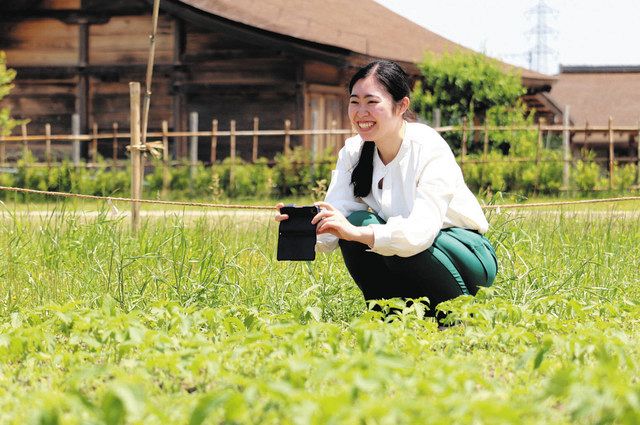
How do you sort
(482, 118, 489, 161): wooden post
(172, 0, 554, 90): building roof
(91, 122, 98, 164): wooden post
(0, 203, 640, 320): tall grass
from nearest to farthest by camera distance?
1. (0, 203, 640, 320): tall grass
2. (482, 118, 489, 161): wooden post
3. (91, 122, 98, 164): wooden post
4. (172, 0, 554, 90): building roof

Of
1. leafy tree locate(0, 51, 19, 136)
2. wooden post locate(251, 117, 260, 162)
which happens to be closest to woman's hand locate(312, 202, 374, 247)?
wooden post locate(251, 117, 260, 162)

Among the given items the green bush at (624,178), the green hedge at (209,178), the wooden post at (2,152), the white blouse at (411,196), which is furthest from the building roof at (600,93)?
the white blouse at (411,196)

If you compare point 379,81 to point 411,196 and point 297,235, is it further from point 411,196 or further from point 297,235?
point 297,235

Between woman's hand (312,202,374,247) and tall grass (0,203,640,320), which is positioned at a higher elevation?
woman's hand (312,202,374,247)

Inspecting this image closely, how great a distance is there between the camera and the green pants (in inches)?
198

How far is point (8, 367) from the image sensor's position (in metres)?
4.18

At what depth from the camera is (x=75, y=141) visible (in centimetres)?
1747

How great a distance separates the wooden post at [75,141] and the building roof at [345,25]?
2.72m

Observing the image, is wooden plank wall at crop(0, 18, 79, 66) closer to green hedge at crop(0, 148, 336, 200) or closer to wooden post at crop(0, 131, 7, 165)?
wooden post at crop(0, 131, 7, 165)

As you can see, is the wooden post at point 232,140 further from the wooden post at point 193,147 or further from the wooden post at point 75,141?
the wooden post at point 75,141

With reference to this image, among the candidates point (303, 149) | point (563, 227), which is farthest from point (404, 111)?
point (303, 149)

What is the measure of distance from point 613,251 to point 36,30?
14.7 m

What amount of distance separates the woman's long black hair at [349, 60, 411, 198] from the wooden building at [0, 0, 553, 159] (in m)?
11.7

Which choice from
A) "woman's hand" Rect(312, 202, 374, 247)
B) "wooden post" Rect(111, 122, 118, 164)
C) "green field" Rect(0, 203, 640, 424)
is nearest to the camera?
"green field" Rect(0, 203, 640, 424)
